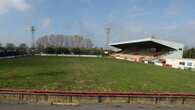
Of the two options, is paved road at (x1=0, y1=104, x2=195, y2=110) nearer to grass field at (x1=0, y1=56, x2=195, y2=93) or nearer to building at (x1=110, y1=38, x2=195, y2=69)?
grass field at (x1=0, y1=56, x2=195, y2=93)

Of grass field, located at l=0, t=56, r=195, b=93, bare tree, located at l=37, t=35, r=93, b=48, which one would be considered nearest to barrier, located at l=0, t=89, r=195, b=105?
grass field, located at l=0, t=56, r=195, b=93

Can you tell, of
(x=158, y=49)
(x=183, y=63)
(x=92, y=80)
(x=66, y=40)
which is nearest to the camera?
(x=92, y=80)

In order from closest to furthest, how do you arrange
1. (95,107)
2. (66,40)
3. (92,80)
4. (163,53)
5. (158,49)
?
(95,107), (92,80), (163,53), (158,49), (66,40)

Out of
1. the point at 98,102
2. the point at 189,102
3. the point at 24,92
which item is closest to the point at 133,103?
the point at 98,102

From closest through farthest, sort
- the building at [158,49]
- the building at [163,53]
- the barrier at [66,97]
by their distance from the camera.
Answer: the barrier at [66,97] → the building at [163,53] → the building at [158,49]

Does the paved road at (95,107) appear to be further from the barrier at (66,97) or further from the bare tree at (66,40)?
the bare tree at (66,40)

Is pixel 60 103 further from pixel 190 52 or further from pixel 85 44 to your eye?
pixel 85 44

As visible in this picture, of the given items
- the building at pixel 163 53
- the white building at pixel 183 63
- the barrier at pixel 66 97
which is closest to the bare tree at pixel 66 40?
the building at pixel 163 53

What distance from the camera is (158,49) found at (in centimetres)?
7300

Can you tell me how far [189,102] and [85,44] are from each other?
16866cm

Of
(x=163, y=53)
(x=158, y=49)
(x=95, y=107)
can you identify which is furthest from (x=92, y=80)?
(x=158, y=49)

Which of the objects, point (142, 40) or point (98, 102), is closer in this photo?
point (98, 102)

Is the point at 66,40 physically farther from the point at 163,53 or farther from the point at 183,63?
the point at 183,63

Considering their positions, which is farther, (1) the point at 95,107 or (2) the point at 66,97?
(2) the point at 66,97
